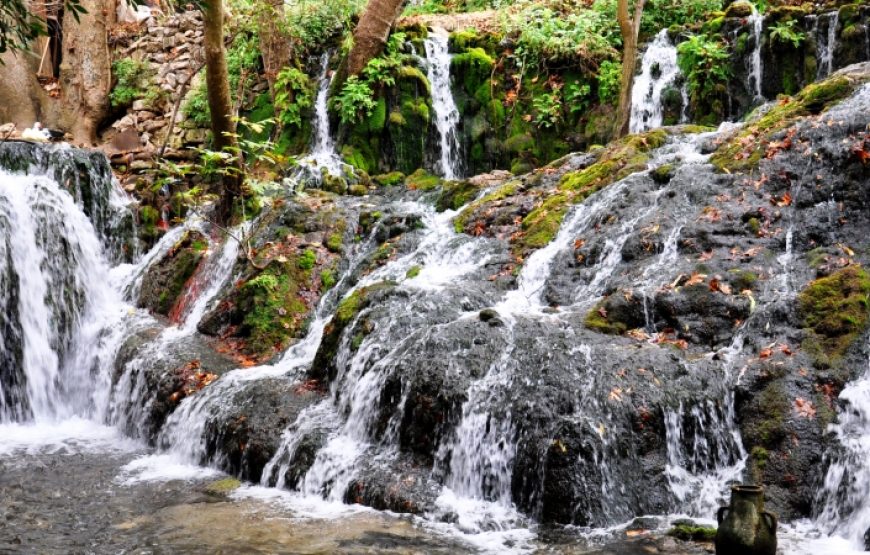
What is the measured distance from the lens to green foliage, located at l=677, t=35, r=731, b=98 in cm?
1273

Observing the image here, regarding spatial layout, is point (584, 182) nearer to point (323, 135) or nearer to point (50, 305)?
point (323, 135)

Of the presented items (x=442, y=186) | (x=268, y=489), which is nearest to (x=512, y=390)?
(x=268, y=489)

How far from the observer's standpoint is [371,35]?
14.9m

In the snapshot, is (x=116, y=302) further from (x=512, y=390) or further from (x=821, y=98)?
(x=821, y=98)

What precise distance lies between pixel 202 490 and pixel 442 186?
23.1ft

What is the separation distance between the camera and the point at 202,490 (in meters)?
6.66

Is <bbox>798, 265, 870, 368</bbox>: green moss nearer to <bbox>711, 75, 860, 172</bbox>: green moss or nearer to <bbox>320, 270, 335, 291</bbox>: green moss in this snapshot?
<bbox>711, 75, 860, 172</bbox>: green moss

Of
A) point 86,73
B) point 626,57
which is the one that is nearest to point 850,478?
point 626,57

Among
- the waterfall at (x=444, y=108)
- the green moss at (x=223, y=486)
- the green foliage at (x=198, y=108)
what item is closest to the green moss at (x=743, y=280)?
the green moss at (x=223, y=486)

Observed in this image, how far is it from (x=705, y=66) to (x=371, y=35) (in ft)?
21.1

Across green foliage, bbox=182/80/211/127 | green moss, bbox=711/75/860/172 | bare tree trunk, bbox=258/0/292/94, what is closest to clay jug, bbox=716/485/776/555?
green moss, bbox=711/75/860/172

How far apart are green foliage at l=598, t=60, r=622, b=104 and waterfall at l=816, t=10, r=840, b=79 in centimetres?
335

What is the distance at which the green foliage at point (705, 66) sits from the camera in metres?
12.7

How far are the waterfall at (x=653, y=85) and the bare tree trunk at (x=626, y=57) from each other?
1.76 feet
